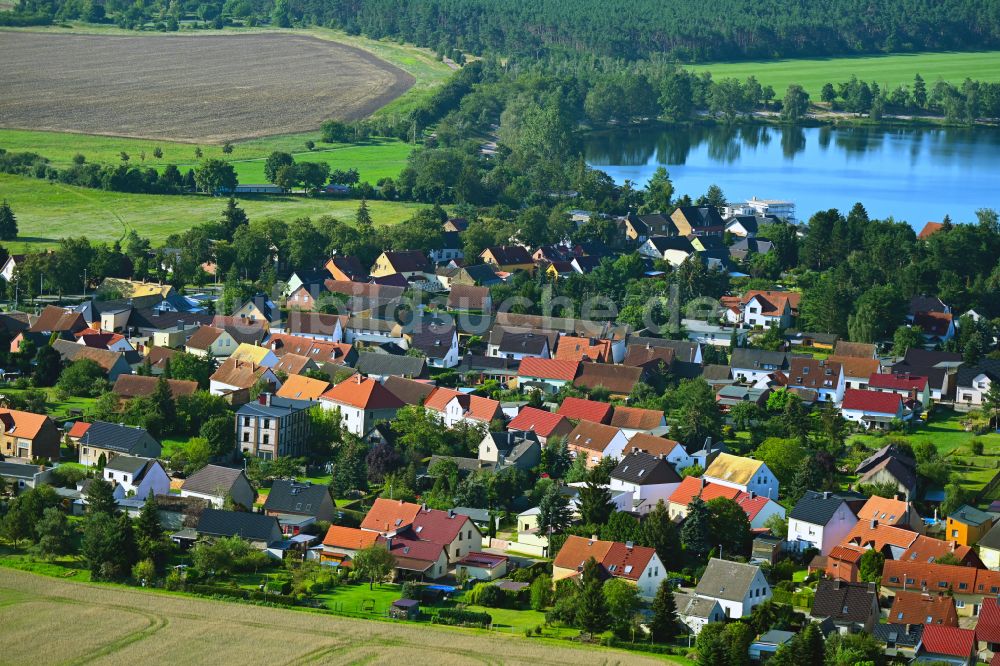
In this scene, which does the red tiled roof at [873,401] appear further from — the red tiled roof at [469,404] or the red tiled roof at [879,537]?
the red tiled roof at [469,404]

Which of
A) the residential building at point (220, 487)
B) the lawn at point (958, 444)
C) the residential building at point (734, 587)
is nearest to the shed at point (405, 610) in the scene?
the residential building at point (734, 587)

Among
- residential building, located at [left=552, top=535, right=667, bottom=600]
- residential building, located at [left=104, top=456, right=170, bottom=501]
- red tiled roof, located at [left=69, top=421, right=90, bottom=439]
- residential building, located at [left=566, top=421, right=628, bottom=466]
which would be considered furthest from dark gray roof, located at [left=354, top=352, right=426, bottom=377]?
residential building, located at [left=552, top=535, right=667, bottom=600]

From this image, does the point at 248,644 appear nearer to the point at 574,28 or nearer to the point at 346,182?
the point at 346,182

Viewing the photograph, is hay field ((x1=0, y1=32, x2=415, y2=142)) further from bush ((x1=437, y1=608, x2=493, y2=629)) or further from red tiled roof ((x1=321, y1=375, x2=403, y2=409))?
bush ((x1=437, y1=608, x2=493, y2=629))

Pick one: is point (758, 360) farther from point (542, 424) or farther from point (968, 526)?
point (968, 526)

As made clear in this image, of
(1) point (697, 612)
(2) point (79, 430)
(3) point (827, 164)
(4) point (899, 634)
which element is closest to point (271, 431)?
(2) point (79, 430)
